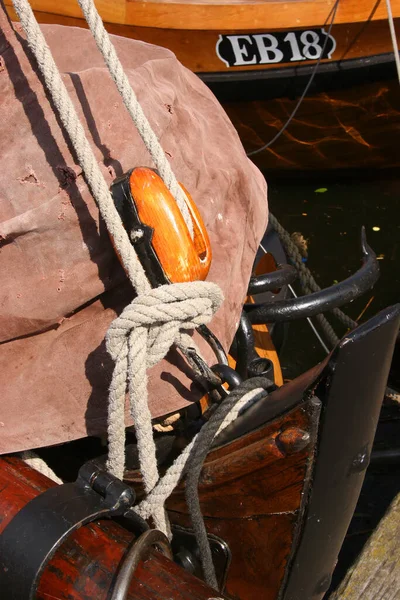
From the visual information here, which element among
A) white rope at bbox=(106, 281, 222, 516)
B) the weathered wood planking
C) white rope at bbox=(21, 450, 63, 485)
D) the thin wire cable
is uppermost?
white rope at bbox=(106, 281, 222, 516)

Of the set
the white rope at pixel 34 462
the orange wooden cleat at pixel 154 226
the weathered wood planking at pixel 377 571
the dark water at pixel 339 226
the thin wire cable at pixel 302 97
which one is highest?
the orange wooden cleat at pixel 154 226

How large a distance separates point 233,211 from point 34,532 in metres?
0.83

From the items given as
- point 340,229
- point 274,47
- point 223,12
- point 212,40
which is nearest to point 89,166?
point 223,12

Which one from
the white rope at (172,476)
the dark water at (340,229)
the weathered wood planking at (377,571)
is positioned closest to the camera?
the white rope at (172,476)

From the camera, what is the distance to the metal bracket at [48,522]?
1047 millimetres

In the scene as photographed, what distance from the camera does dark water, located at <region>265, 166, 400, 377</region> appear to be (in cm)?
391

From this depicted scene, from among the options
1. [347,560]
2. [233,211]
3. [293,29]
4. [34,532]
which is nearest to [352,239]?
[293,29]

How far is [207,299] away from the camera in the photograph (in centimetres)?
122

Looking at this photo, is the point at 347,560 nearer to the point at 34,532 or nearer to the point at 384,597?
the point at 384,597

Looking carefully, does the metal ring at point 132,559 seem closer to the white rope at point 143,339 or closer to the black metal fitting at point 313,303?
the white rope at point 143,339

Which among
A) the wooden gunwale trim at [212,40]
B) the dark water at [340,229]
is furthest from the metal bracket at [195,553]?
the wooden gunwale trim at [212,40]

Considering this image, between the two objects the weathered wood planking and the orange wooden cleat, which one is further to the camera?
A: the weathered wood planking

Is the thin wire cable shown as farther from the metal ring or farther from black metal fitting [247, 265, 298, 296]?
the metal ring

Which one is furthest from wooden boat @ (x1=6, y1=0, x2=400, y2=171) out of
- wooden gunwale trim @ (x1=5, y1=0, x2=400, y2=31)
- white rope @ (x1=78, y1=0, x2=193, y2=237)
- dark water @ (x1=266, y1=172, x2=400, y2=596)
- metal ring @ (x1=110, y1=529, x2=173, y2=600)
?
metal ring @ (x1=110, y1=529, x2=173, y2=600)
